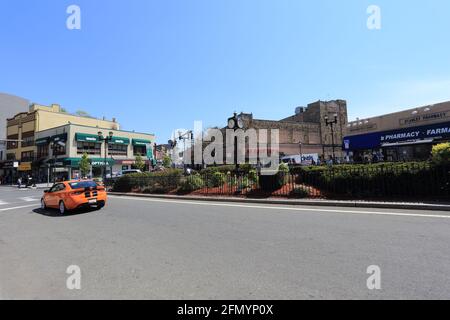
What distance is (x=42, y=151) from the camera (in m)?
52.8

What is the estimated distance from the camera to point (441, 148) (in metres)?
10.8

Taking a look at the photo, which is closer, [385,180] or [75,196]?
[385,180]

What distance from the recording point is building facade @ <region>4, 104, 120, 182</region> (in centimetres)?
5506

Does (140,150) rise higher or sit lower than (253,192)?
higher

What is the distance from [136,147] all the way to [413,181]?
5414cm

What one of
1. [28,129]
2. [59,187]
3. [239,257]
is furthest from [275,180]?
[28,129]

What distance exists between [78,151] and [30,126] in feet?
52.5

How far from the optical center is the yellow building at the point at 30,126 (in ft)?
181

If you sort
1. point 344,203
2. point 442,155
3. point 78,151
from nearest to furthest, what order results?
point 442,155
point 344,203
point 78,151

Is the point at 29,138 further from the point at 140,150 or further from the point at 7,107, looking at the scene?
the point at 7,107

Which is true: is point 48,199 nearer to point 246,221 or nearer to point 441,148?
point 246,221

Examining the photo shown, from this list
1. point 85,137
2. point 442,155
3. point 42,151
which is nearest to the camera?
point 442,155
